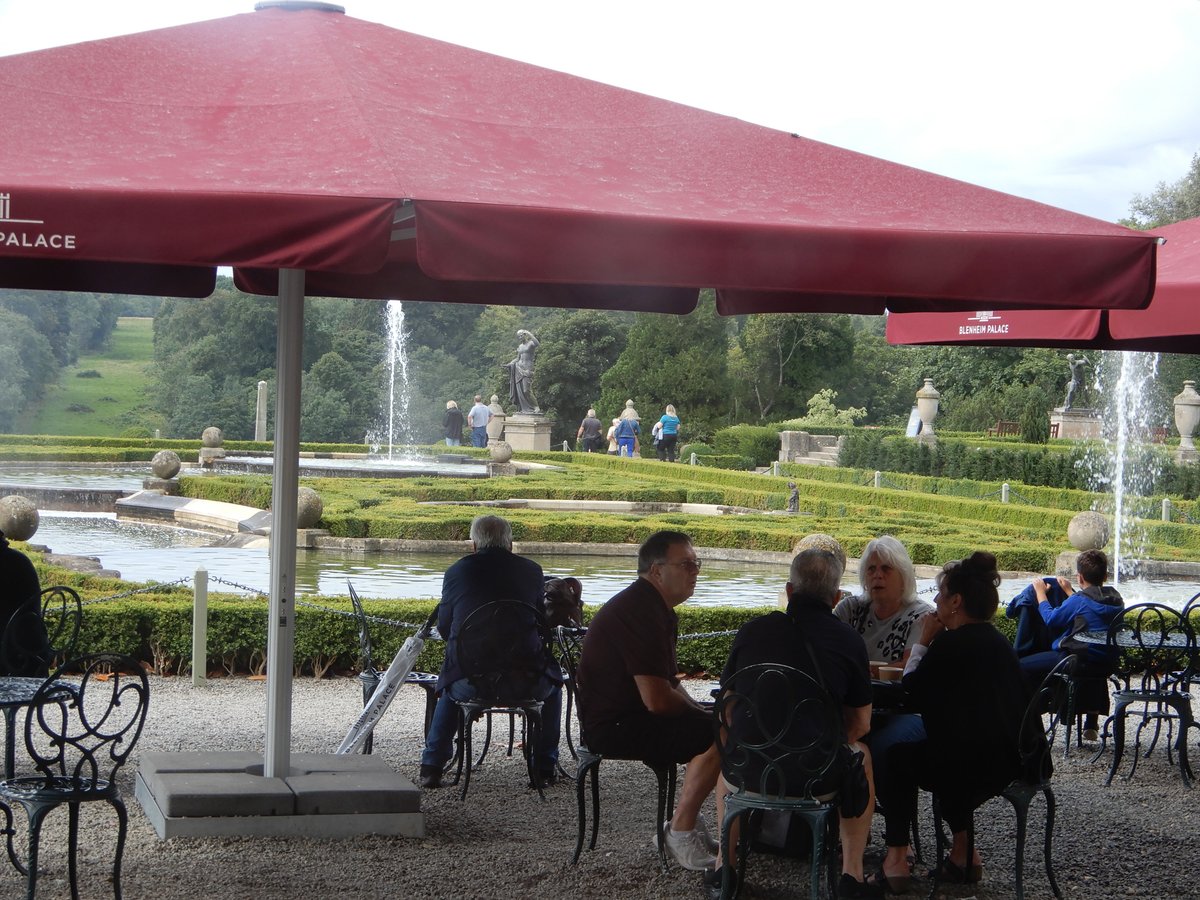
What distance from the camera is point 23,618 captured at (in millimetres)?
4934

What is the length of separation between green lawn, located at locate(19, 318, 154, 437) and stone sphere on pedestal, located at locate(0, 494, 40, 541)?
4126cm

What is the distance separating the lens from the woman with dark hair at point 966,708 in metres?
4.14

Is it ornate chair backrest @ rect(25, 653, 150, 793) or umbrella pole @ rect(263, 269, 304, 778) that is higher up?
umbrella pole @ rect(263, 269, 304, 778)

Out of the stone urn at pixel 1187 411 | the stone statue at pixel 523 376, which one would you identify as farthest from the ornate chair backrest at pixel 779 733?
the stone statue at pixel 523 376

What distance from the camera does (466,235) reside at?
3115 millimetres

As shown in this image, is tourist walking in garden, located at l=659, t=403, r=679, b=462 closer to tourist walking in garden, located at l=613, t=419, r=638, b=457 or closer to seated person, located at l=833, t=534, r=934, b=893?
tourist walking in garden, located at l=613, t=419, r=638, b=457

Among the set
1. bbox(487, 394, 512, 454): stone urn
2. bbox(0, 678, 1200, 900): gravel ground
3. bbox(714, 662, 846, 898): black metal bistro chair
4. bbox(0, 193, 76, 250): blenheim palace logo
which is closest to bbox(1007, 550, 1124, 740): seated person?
bbox(0, 678, 1200, 900): gravel ground

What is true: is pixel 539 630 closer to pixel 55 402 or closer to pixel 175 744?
pixel 175 744

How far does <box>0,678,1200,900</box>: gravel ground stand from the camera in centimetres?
414

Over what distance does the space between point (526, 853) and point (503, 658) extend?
82cm

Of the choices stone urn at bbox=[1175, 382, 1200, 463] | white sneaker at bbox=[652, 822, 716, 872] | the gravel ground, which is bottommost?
the gravel ground

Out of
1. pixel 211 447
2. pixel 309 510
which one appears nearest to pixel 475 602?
pixel 309 510

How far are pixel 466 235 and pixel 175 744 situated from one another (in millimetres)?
3903

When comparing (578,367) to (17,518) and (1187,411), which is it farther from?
(17,518)
